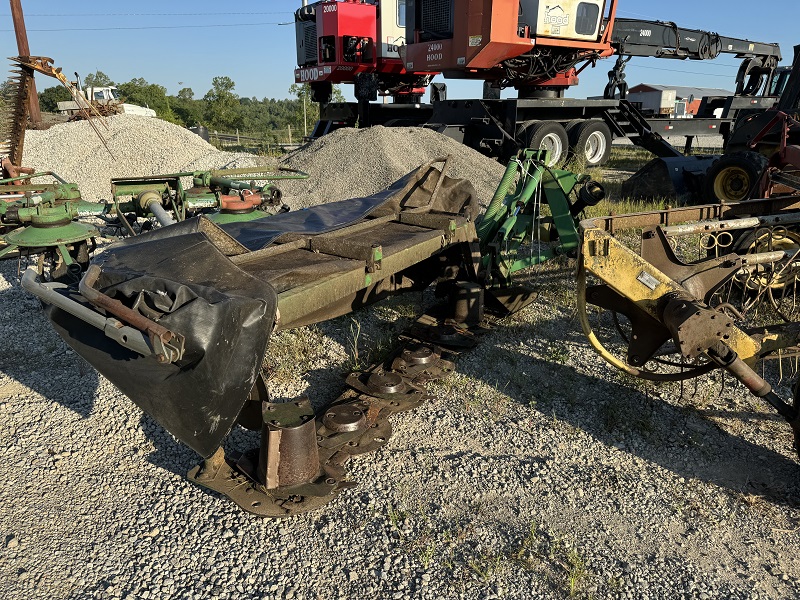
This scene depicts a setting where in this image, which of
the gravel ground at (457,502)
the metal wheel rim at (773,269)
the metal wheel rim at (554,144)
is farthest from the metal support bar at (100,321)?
the metal wheel rim at (554,144)

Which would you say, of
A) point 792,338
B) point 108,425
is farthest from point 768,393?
point 108,425

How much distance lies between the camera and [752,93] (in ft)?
50.8

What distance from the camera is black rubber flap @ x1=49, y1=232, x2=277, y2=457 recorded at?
2303mm

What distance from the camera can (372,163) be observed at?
10.3 metres

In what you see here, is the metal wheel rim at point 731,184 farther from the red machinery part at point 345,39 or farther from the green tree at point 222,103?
the green tree at point 222,103

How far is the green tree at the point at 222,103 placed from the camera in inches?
1355

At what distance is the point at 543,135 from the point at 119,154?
9.05 metres

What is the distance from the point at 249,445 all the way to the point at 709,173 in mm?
7097

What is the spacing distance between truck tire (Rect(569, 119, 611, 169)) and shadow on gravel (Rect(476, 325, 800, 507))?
8.57 meters

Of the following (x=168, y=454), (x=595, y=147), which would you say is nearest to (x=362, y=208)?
(x=168, y=454)

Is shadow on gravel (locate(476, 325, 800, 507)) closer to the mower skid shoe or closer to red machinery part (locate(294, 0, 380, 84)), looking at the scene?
the mower skid shoe

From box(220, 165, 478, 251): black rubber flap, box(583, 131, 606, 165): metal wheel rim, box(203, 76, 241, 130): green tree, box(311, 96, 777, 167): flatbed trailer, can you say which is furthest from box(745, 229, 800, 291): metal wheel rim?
box(203, 76, 241, 130): green tree

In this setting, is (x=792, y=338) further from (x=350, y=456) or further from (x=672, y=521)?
(x=350, y=456)

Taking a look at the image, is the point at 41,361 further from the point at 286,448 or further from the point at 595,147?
the point at 595,147
